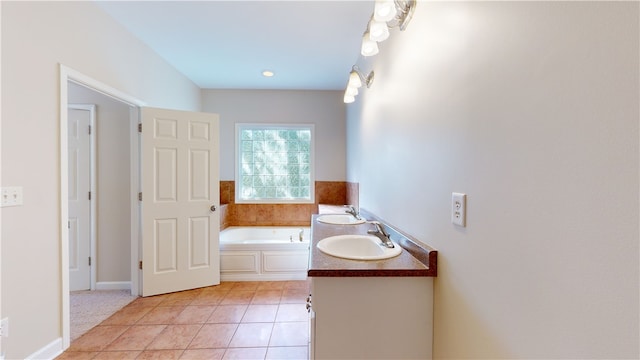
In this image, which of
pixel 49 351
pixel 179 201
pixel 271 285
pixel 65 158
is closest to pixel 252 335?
pixel 271 285

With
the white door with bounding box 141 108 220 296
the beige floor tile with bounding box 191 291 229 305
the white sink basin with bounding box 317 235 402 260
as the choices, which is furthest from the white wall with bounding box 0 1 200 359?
the white sink basin with bounding box 317 235 402 260

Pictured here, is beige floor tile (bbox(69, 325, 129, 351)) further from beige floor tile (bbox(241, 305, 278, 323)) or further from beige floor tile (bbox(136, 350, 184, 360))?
beige floor tile (bbox(241, 305, 278, 323))

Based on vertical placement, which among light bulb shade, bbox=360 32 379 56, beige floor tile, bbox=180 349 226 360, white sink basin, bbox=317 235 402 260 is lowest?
beige floor tile, bbox=180 349 226 360

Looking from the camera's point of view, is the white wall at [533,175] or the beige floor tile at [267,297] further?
the beige floor tile at [267,297]

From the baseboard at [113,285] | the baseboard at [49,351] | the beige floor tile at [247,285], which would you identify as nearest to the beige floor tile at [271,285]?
the beige floor tile at [247,285]

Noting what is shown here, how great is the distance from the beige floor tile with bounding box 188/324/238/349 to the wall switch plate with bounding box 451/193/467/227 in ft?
5.84

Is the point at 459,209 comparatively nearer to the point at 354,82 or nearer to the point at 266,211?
the point at 354,82

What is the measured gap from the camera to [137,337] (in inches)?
76.7

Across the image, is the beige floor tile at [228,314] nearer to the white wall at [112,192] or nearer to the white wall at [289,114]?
the white wall at [112,192]

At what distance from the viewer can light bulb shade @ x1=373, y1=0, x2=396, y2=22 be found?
4.19ft

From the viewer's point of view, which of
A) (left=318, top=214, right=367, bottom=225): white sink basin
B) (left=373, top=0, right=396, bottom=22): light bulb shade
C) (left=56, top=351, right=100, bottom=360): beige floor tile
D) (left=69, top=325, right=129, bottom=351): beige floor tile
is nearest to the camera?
(left=373, top=0, right=396, bottom=22): light bulb shade

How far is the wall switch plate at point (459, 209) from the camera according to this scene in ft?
3.02

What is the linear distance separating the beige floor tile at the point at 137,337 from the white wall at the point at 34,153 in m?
0.36

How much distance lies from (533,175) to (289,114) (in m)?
3.58
